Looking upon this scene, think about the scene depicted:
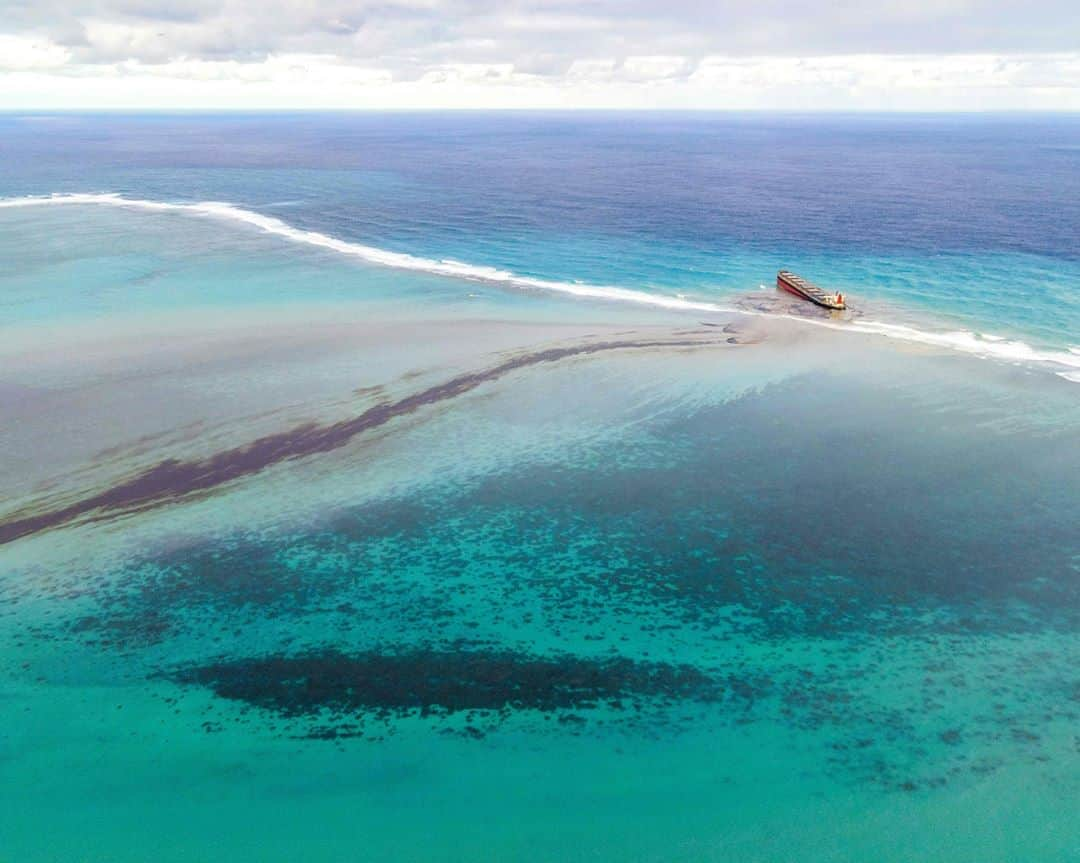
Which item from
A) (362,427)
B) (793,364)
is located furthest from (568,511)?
(793,364)

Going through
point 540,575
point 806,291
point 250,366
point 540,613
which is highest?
point 806,291

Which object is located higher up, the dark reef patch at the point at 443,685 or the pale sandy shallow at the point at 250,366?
the pale sandy shallow at the point at 250,366

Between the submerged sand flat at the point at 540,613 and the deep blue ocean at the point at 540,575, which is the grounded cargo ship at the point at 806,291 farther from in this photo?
the submerged sand flat at the point at 540,613

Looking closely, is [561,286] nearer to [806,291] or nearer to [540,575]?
[806,291]

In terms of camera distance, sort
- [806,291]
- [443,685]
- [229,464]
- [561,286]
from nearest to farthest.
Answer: [443,685] → [229,464] → [806,291] → [561,286]

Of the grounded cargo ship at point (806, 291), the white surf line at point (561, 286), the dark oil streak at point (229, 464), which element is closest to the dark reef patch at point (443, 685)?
the dark oil streak at point (229, 464)

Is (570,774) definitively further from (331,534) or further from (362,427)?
(362,427)

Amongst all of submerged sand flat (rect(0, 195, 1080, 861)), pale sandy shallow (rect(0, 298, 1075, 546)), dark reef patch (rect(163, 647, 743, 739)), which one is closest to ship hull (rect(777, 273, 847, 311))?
pale sandy shallow (rect(0, 298, 1075, 546))

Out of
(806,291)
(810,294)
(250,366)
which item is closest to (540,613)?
(250,366)
